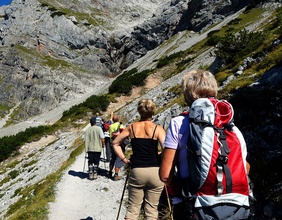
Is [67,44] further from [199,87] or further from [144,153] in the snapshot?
[199,87]

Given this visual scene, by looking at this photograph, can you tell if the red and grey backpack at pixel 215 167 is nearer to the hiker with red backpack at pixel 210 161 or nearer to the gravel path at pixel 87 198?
the hiker with red backpack at pixel 210 161

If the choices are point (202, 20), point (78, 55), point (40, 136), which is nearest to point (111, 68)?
point (78, 55)

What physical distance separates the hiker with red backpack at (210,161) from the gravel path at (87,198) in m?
6.79

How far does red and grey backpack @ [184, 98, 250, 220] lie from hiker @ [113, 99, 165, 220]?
7.97 ft

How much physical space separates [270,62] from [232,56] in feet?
31.6

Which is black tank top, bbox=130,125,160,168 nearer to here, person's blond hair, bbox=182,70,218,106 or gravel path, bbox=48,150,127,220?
person's blond hair, bbox=182,70,218,106

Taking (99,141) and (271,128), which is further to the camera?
(99,141)

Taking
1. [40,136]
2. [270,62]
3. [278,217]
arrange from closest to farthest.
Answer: [278,217] → [270,62] → [40,136]

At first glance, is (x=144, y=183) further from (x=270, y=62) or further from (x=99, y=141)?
(x=270, y=62)

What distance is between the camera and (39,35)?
9756 cm

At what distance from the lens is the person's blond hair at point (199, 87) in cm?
375

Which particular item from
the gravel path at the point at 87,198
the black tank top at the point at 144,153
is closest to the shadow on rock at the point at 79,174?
the gravel path at the point at 87,198

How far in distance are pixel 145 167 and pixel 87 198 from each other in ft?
20.7

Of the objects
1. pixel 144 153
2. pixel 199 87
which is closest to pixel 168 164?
pixel 199 87
